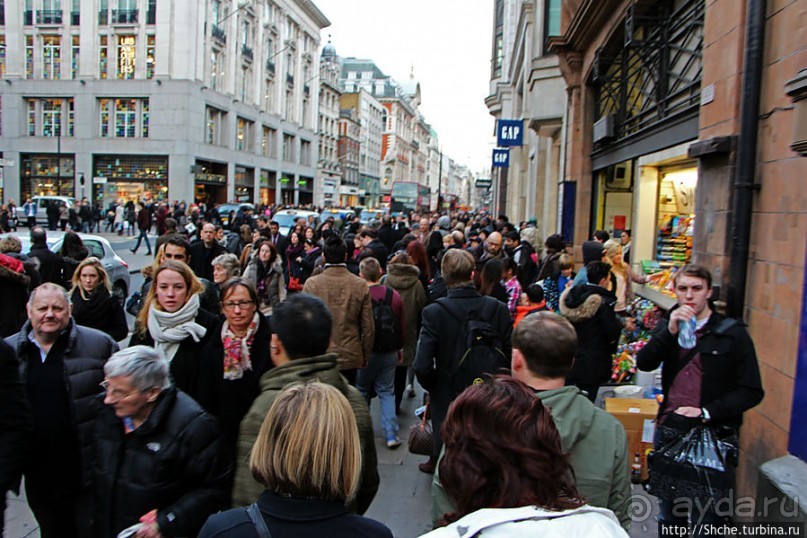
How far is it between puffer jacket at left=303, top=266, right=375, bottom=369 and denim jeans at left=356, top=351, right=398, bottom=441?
0.47m

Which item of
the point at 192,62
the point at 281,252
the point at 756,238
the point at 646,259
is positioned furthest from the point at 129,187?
the point at 756,238

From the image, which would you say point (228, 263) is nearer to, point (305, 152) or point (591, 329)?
point (591, 329)

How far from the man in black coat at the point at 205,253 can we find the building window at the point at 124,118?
38160 mm

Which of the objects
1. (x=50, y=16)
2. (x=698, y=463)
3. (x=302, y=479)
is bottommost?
(x=698, y=463)

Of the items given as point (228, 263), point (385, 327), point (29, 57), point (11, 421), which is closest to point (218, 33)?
point (29, 57)

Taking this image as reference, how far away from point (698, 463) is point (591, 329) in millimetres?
1468

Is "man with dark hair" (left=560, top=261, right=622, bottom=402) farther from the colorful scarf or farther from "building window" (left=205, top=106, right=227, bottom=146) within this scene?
"building window" (left=205, top=106, right=227, bottom=146)

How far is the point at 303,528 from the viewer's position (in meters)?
1.87

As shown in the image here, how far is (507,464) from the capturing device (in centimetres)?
168

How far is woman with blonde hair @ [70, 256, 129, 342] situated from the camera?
508cm

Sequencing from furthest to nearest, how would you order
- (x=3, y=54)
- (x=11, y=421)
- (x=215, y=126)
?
(x=215, y=126)
(x=3, y=54)
(x=11, y=421)

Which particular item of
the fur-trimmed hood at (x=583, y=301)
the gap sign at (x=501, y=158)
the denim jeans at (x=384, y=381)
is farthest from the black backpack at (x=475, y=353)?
the gap sign at (x=501, y=158)

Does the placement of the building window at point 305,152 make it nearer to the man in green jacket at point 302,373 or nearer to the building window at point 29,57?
the building window at point 29,57

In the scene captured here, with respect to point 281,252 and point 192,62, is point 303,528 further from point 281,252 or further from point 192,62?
point 192,62
